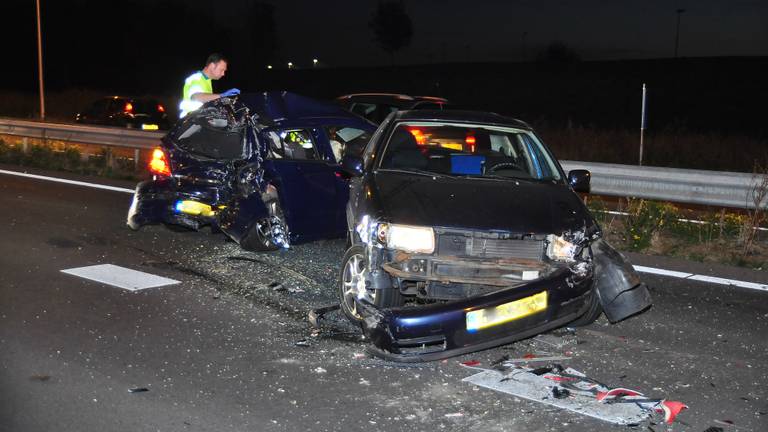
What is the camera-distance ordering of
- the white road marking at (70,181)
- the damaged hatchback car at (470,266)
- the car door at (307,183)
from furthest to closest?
the white road marking at (70,181) < the car door at (307,183) < the damaged hatchback car at (470,266)

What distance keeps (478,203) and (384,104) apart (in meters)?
8.82

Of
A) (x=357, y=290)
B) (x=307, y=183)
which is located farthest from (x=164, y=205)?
(x=357, y=290)

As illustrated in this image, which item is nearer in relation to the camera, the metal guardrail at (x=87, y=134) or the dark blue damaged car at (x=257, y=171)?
the dark blue damaged car at (x=257, y=171)

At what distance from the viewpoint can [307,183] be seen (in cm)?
804

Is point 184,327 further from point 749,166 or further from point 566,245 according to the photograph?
point 749,166

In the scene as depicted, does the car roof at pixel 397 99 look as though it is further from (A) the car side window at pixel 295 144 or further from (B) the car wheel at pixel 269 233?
(B) the car wheel at pixel 269 233

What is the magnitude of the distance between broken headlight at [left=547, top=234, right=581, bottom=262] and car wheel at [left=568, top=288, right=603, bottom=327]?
0.36 meters

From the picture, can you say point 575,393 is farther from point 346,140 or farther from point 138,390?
point 346,140

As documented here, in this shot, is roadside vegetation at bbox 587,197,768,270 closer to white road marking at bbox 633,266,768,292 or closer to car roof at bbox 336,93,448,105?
white road marking at bbox 633,266,768,292

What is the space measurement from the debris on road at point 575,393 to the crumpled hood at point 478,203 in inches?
36.8

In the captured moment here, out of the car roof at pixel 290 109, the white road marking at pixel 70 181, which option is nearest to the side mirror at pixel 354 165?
A: the car roof at pixel 290 109

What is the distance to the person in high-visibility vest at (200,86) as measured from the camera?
10086 mm

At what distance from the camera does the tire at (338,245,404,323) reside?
5648 millimetres

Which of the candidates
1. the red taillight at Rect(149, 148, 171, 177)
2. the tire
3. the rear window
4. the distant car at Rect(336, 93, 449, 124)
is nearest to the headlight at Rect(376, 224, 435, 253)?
the tire
